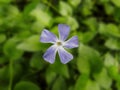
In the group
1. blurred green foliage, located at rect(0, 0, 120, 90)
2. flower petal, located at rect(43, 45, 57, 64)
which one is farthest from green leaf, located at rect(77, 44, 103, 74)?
flower petal, located at rect(43, 45, 57, 64)

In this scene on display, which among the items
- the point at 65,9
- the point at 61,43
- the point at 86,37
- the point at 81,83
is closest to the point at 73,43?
the point at 61,43

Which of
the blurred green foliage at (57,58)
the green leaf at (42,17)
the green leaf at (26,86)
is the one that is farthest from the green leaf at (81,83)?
the green leaf at (42,17)

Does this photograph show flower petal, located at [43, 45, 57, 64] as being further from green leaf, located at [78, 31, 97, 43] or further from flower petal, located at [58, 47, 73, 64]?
green leaf, located at [78, 31, 97, 43]

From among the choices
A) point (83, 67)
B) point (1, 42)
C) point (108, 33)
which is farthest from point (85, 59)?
point (1, 42)

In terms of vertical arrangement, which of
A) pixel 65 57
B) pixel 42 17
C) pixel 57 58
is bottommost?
pixel 65 57

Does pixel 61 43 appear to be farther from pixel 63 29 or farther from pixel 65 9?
pixel 65 9

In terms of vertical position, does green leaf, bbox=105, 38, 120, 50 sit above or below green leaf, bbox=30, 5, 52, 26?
below

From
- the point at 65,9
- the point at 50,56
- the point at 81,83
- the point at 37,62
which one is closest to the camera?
the point at 50,56

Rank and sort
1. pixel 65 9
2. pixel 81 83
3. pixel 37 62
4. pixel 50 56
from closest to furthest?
pixel 50 56 → pixel 81 83 → pixel 37 62 → pixel 65 9
